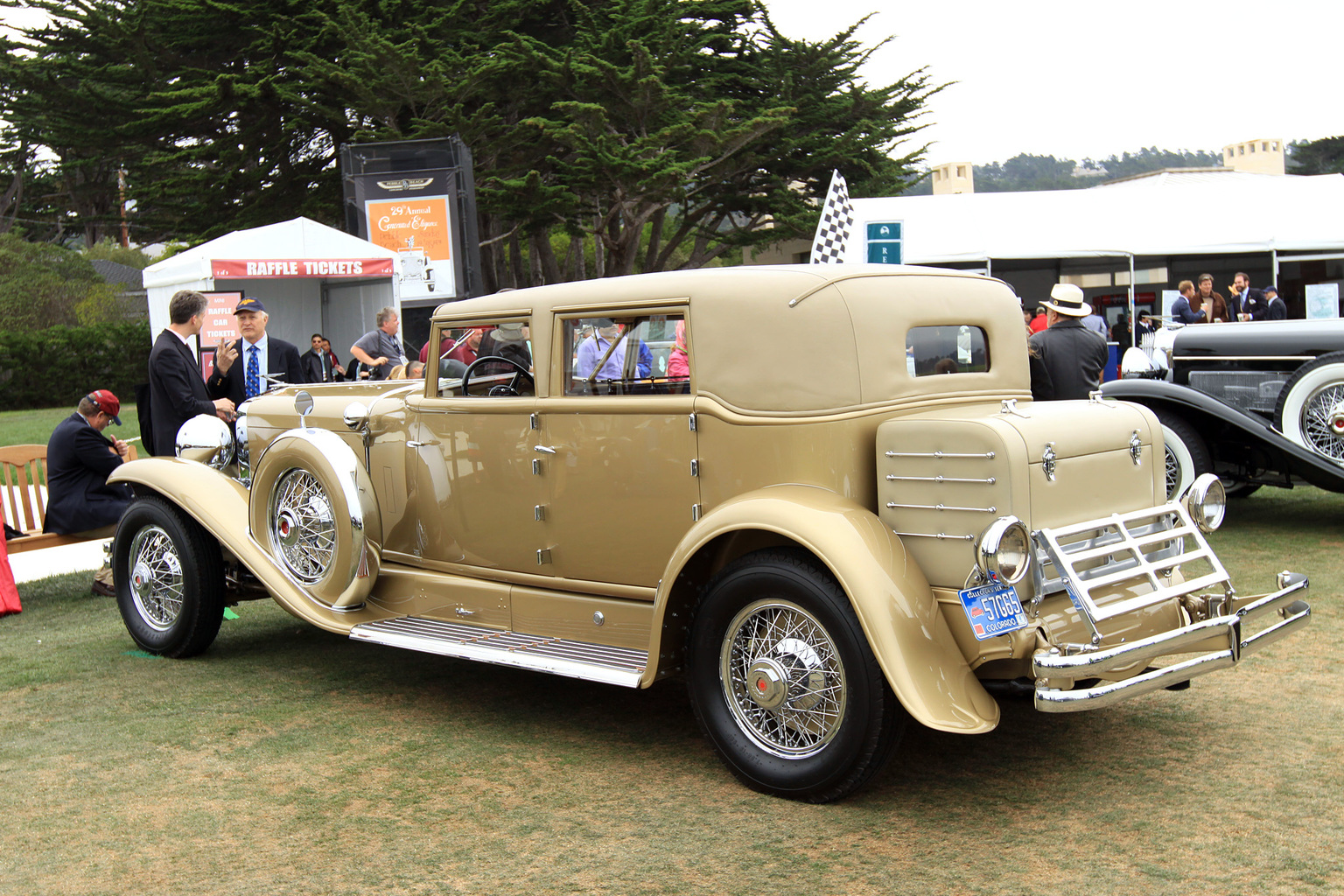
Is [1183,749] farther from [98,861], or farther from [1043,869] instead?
[98,861]

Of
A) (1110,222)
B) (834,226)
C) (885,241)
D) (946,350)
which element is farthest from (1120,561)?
(1110,222)

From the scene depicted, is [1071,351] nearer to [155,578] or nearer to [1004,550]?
[1004,550]

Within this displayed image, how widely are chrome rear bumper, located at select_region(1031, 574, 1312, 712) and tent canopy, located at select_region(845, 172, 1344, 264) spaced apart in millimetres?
13713

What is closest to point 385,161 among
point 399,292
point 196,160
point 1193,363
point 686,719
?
point 399,292

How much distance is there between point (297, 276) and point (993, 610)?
11.3 m

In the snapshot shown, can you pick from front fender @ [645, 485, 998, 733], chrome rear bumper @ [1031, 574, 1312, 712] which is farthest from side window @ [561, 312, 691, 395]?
chrome rear bumper @ [1031, 574, 1312, 712]

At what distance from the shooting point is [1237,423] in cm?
723

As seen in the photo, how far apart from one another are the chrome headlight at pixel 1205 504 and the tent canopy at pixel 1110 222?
13.3 metres

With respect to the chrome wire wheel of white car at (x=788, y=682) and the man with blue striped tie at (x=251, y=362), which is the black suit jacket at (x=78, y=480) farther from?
the chrome wire wheel of white car at (x=788, y=682)

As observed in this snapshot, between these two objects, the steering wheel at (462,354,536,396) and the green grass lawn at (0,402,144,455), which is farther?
the green grass lawn at (0,402,144,455)

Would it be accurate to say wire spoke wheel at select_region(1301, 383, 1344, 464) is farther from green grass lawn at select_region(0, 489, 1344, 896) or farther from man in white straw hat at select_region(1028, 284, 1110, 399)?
green grass lawn at select_region(0, 489, 1344, 896)

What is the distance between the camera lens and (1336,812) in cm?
331

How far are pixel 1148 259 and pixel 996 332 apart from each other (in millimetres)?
16377

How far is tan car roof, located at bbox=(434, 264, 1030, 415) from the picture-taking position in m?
3.81
